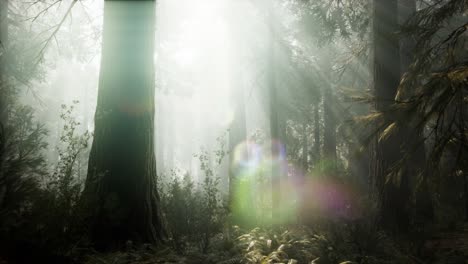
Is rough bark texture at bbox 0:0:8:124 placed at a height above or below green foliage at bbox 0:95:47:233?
above

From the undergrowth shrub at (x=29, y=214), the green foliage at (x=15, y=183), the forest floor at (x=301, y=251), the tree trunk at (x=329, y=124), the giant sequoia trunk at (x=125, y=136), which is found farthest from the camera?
the tree trunk at (x=329, y=124)

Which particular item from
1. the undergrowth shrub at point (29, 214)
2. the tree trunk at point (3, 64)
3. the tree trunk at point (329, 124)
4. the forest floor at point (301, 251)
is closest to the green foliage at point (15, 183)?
the undergrowth shrub at point (29, 214)

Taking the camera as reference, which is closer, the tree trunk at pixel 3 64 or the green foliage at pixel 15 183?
the green foliage at pixel 15 183

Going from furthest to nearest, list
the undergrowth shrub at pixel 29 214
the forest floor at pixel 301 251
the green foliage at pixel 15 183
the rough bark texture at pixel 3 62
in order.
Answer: the rough bark texture at pixel 3 62 < the forest floor at pixel 301 251 < the green foliage at pixel 15 183 < the undergrowth shrub at pixel 29 214

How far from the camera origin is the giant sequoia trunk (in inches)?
182

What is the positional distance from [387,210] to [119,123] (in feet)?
18.7

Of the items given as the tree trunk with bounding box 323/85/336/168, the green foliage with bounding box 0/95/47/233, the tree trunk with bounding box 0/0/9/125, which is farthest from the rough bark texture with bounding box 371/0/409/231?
the tree trunk with bounding box 323/85/336/168

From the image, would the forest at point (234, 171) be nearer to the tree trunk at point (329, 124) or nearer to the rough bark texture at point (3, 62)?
the rough bark texture at point (3, 62)

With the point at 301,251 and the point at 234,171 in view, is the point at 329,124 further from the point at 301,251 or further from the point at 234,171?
the point at 301,251

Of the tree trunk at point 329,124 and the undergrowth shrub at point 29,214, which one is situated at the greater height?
the tree trunk at point 329,124

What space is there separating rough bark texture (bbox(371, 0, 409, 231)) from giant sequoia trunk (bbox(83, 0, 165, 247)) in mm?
4889

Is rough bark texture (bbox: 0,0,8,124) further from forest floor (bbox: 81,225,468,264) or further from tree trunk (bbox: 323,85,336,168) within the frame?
tree trunk (bbox: 323,85,336,168)

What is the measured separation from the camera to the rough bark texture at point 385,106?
24.1 ft

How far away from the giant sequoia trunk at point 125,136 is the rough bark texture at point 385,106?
4.89 m
